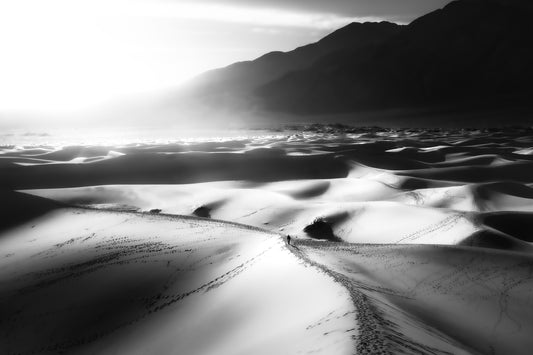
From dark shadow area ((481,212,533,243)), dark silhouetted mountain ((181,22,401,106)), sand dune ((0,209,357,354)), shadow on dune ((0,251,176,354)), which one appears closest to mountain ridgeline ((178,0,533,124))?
dark silhouetted mountain ((181,22,401,106))

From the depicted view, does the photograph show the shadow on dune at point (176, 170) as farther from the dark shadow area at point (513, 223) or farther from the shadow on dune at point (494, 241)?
the shadow on dune at point (494, 241)

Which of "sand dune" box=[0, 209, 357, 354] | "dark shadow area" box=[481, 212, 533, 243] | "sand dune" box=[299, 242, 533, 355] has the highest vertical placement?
"sand dune" box=[0, 209, 357, 354]

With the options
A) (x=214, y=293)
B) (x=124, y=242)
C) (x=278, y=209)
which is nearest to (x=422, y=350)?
(x=214, y=293)

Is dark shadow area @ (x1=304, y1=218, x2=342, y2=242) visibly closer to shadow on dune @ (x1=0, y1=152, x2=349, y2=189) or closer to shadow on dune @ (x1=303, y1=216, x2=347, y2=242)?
shadow on dune @ (x1=303, y1=216, x2=347, y2=242)

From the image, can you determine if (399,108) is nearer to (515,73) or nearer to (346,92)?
(346,92)

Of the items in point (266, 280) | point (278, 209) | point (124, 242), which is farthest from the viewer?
point (278, 209)

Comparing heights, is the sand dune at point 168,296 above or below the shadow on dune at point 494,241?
above

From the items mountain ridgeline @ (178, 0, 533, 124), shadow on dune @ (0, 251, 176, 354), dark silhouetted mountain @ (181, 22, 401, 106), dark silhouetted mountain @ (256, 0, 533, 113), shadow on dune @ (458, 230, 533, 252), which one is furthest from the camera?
dark silhouetted mountain @ (181, 22, 401, 106)

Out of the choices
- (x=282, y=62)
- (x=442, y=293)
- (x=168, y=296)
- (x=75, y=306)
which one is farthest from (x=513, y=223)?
(x=282, y=62)

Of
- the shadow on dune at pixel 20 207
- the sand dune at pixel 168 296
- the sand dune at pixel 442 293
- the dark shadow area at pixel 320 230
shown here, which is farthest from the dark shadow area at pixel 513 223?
the shadow on dune at pixel 20 207
